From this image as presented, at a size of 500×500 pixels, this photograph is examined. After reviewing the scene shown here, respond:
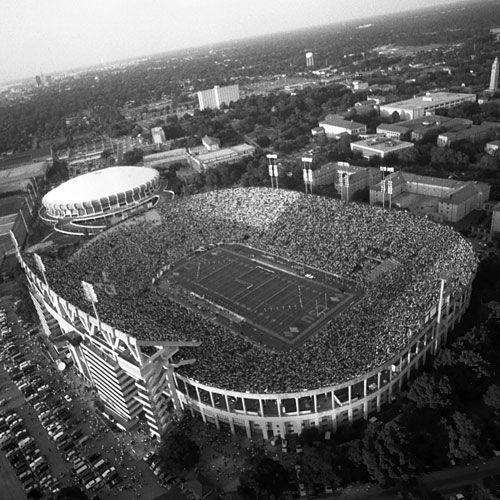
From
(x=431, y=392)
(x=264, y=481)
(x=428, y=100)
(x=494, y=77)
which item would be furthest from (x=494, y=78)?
(x=264, y=481)

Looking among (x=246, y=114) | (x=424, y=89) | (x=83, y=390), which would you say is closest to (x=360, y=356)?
(x=83, y=390)

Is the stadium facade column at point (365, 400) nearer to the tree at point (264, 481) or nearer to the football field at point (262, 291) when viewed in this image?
the tree at point (264, 481)

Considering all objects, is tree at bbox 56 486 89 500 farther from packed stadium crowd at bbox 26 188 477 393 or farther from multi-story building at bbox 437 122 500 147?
multi-story building at bbox 437 122 500 147

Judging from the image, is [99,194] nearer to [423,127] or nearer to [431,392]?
[431,392]

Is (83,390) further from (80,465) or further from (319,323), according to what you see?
(319,323)

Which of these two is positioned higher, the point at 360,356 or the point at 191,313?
the point at 360,356
